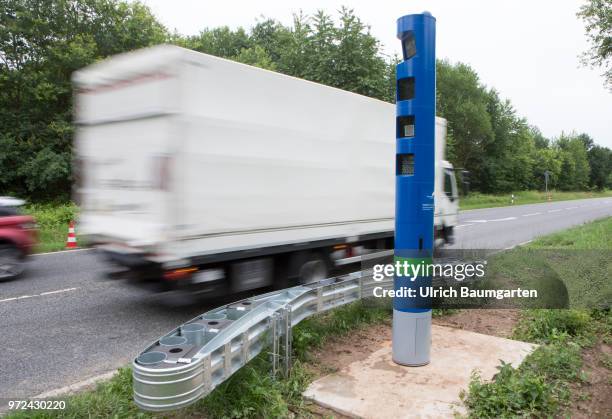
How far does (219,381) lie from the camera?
10.1 feet

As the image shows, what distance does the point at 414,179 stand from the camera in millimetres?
4289

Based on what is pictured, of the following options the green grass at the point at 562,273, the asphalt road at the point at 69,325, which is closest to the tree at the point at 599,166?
the green grass at the point at 562,273

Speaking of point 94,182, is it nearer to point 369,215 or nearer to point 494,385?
point 369,215

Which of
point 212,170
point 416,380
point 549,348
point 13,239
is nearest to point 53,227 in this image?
point 13,239

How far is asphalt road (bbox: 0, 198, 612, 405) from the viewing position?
4508 mm

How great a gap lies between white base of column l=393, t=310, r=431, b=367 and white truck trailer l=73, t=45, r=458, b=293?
2.44 metres

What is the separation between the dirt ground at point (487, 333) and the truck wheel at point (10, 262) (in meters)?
6.61

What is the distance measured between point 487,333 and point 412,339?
1424 millimetres

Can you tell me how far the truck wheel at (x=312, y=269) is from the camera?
7.15m

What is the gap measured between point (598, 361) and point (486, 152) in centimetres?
5424

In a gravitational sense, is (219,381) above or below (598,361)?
above

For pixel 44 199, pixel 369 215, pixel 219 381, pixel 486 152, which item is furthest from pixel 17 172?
pixel 486 152

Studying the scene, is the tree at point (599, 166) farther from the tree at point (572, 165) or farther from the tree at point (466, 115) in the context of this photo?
the tree at point (466, 115)

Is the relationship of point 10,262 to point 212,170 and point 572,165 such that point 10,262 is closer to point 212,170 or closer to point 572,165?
point 212,170
